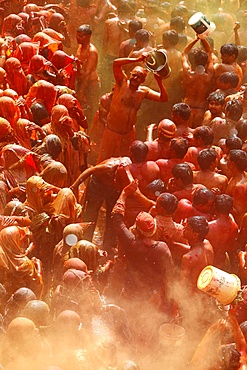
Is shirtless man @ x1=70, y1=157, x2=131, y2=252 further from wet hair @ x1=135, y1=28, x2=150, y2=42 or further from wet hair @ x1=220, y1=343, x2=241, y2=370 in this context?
wet hair @ x1=220, y1=343, x2=241, y2=370

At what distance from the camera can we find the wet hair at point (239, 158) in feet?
28.4

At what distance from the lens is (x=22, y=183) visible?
877 cm

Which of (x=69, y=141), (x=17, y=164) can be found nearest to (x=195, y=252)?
(x=17, y=164)

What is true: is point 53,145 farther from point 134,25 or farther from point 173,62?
point 134,25

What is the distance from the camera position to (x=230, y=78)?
10688 mm

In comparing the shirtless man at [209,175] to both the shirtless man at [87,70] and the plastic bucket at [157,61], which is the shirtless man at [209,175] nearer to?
the plastic bucket at [157,61]

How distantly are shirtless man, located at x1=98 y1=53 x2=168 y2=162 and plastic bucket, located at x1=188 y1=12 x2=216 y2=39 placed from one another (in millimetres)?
920

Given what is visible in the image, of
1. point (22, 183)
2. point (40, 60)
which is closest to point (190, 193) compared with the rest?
point (22, 183)

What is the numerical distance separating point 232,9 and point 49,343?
9718 mm

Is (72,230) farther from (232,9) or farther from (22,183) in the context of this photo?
(232,9)

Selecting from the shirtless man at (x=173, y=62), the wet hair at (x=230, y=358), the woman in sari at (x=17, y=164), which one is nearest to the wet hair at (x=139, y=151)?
the woman in sari at (x=17, y=164)

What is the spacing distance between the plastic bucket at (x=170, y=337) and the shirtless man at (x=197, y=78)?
4.22 metres

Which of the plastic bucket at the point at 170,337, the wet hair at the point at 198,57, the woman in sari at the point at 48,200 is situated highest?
the wet hair at the point at 198,57

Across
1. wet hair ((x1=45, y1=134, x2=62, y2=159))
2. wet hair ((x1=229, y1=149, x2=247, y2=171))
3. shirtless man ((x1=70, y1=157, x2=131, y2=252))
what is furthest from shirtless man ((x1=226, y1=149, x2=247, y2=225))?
wet hair ((x1=45, y1=134, x2=62, y2=159))
